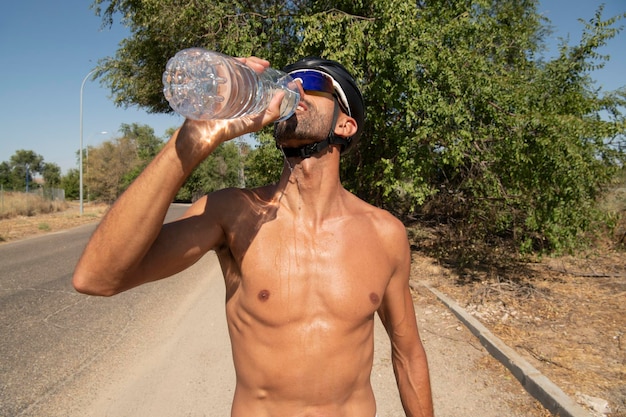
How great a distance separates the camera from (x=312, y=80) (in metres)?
1.77

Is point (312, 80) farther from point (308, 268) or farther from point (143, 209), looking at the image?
point (143, 209)

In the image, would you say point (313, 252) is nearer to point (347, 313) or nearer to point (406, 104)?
point (347, 313)

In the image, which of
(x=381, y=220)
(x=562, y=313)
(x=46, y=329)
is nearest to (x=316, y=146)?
(x=381, y=220)

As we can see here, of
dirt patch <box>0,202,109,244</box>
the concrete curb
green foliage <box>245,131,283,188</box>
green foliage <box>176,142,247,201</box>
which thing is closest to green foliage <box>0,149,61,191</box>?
green foliage <box>176,142,247,201</box>

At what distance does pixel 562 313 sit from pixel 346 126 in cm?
598

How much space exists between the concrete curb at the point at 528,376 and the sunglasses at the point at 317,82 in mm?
3274

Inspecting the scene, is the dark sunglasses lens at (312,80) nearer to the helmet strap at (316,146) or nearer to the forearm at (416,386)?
the helmet strap at (316,146)

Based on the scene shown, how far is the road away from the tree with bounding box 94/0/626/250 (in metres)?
2.43

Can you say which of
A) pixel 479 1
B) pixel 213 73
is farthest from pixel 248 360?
pixel 479 1

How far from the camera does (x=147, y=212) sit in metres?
1.18

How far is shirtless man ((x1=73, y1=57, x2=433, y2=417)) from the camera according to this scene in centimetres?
159

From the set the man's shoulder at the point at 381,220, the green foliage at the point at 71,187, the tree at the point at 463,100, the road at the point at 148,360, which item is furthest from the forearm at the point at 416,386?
the green foliage at the point at 71,187

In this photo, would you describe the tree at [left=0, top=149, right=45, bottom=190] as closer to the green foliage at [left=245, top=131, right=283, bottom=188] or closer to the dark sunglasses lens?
the green foliage at [left=245, top=131, right=283, bottom=188]

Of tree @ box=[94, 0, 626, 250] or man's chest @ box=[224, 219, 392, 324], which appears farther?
tree @ box=[94, 0, 626, 250]
